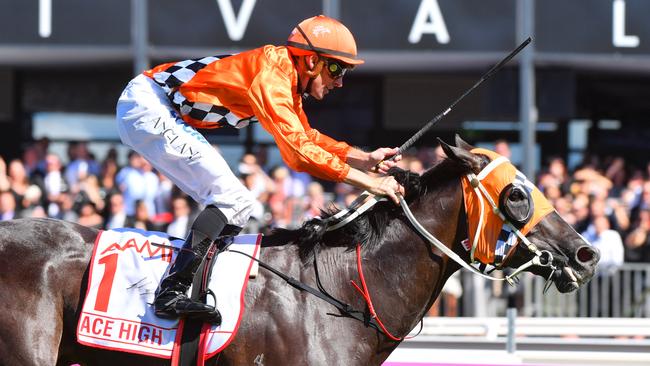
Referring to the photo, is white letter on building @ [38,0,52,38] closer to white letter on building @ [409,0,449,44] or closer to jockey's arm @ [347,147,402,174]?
white letter on building @ [409,0,449,44]

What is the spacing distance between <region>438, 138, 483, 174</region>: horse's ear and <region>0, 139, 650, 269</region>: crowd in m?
4.37

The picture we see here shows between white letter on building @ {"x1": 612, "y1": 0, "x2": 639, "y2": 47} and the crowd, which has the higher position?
white letter on building @ {"x1": 612, "y1": 0, "x2": 639, "y2": 47}

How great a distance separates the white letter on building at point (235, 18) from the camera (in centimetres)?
1151

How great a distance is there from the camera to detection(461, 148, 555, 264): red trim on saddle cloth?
4457 millimetres

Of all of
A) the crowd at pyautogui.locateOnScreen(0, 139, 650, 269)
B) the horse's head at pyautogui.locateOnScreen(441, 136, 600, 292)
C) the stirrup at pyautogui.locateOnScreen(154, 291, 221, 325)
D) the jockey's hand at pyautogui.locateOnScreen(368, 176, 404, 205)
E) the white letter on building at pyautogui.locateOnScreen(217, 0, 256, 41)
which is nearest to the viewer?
the stirrup at pyautogui.locateOnScreen(154, 291, 221, 325)

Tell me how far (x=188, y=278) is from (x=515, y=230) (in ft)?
4.45

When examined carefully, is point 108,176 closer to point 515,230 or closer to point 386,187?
point 386,187

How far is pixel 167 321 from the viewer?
4.28 m

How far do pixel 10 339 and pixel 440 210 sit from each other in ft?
5.96

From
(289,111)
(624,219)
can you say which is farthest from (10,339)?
(624,219)

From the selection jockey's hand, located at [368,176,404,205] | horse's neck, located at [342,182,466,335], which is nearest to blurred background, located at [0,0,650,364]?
horse's neck, located at [342,182,466,335]

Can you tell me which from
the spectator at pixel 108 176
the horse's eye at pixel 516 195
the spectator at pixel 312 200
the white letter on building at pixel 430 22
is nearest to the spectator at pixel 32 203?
the spectator at pixel 108 176

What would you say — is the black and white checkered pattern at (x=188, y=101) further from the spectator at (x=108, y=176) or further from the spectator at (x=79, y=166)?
the spectator at (x=79, y=166)

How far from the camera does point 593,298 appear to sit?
28.3 ft
